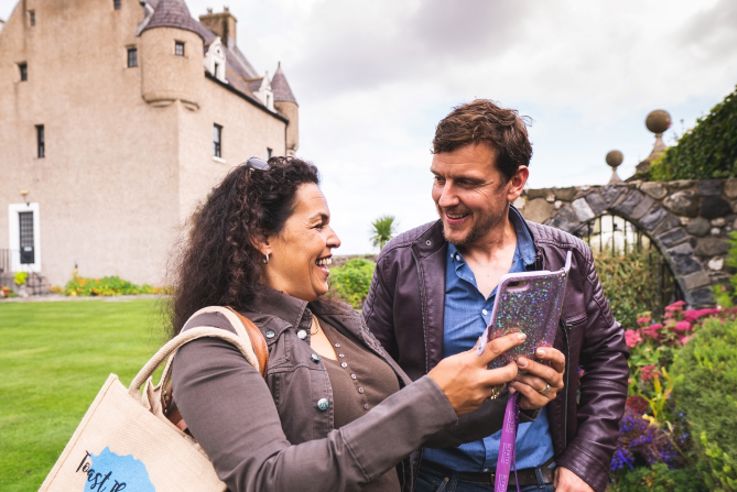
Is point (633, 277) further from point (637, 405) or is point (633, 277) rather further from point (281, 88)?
point (281, 88)

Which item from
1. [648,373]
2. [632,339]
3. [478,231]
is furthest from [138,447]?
[632,339]

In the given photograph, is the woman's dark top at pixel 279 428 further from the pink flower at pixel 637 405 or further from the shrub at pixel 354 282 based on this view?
the shrub at pixel 354 282

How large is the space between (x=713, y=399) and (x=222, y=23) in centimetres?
3330

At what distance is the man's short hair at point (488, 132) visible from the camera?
7.32 feet

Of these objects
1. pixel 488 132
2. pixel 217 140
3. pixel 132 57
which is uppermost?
pixel 132 57

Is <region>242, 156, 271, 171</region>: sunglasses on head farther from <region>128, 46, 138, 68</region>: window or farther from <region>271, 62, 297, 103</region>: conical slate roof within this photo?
<region>271, 62, 297, 103</region>: conical slate roof

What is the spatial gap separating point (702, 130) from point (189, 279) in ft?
28.6

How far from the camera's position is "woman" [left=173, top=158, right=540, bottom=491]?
1228 mm

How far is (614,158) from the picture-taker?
16.9 metres

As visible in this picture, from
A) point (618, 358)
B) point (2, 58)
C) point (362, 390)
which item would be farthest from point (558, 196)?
point (2, 58)

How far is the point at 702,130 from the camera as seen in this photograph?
327 inches

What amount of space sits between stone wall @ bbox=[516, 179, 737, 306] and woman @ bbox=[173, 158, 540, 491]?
6.48 m

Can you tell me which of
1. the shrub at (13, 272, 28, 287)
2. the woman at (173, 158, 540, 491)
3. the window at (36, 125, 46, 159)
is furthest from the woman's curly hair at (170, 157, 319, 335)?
the window at (36, 125, 46, 159)

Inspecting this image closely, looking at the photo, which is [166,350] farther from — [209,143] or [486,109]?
[209,143]
